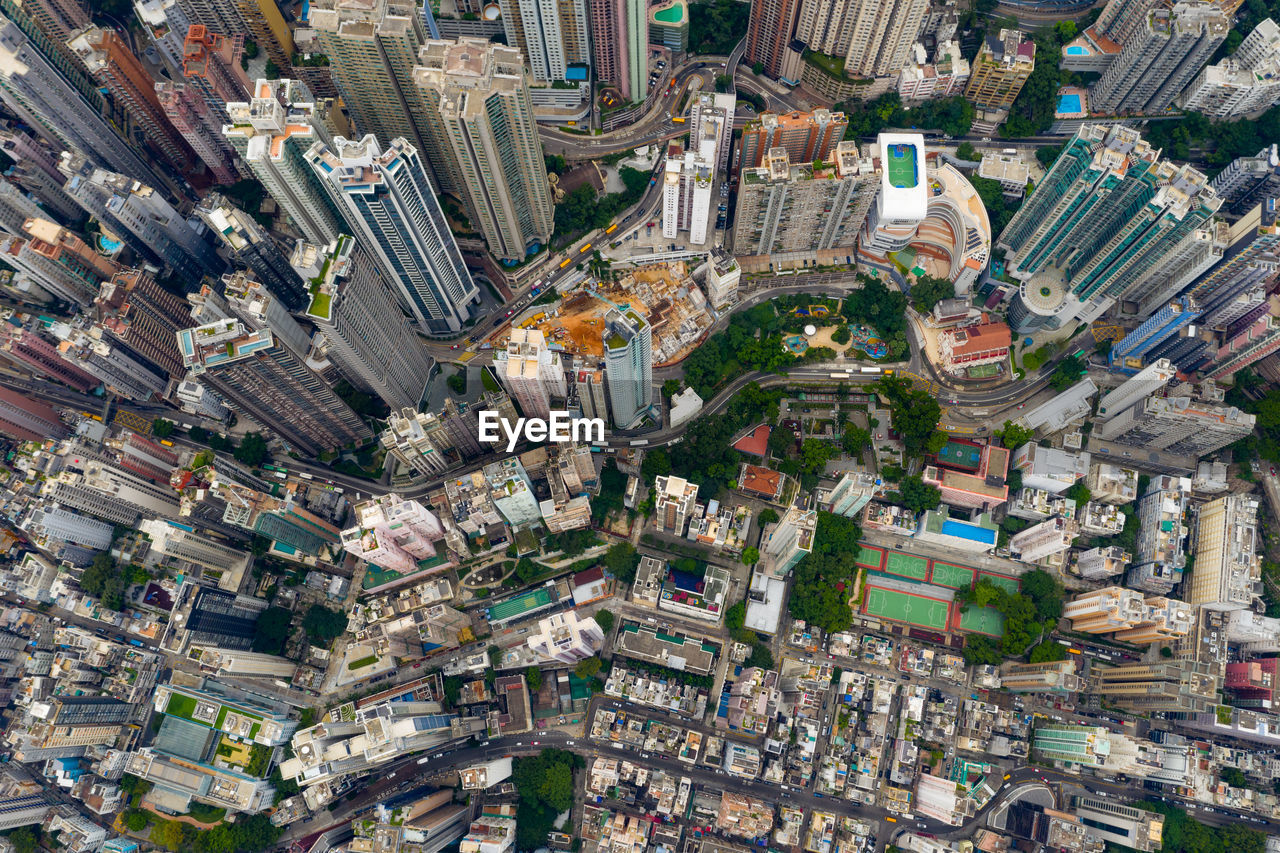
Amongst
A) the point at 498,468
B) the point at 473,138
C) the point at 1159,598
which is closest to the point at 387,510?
the point at 498,468

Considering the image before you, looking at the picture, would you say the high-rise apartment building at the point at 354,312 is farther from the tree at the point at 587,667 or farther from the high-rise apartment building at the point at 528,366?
the tree at the point at 587,667

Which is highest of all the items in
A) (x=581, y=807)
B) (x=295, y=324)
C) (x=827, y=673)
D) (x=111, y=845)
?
(x=295, y=324)

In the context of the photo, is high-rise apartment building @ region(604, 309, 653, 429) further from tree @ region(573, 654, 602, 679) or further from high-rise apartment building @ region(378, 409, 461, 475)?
tree @ region(573, 654, 602, 679)

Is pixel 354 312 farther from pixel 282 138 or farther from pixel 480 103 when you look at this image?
pixel 480 103

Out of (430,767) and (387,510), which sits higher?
(387,510)

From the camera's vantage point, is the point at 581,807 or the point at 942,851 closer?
the point at 942,851

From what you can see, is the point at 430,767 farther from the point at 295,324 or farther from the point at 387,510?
the point at 295,324

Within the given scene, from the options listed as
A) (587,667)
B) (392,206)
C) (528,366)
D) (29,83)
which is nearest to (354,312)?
(392,206)
